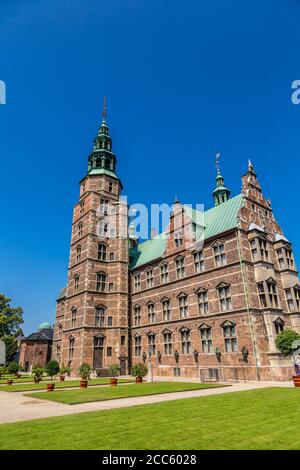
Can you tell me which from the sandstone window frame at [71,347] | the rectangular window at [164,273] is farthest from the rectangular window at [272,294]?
the sandstone window frame at [71,347]

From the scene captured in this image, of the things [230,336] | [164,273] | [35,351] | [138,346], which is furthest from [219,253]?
[35,351]

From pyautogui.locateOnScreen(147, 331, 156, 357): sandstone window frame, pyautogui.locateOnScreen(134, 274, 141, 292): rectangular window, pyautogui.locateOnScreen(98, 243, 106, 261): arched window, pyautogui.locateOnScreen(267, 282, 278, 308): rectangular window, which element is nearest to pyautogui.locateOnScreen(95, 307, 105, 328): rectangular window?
pyautogui.locateOnScreen(134, 274, 141, 292): rectangular window

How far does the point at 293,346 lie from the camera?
2208 centimetres

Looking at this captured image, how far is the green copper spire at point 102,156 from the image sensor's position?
147ft

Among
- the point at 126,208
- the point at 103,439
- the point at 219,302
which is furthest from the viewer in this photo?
the point at 126,208

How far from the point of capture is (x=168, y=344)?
31.7 meters

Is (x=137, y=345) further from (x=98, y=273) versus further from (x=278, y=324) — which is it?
(x=278, y=324)

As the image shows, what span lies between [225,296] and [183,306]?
5.62m

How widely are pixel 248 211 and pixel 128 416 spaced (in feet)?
77.6

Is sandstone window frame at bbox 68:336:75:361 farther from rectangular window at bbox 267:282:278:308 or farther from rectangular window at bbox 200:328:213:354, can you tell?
rectangular window at bbox 267:282:278:308

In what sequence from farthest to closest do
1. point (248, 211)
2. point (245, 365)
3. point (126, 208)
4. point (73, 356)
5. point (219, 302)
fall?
point (126, 208) → point (73, 356) → point (248, 211) → point (219, 302) → point (245, 365)

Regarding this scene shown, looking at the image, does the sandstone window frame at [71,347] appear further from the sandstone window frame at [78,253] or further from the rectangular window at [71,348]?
the sandstone window frame at [78,253]
